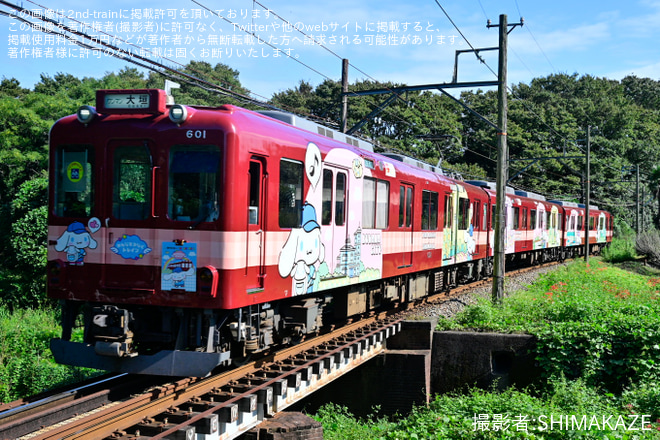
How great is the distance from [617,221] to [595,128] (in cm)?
1056

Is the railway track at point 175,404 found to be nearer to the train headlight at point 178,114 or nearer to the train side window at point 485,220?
the train headlight at point 178,114

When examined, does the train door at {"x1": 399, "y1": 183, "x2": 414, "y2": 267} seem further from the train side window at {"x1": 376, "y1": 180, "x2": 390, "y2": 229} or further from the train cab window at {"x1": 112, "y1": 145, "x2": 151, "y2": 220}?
the train cab window at {"x1": 112, "y1": 145, "x2": 151, "y2": 220}

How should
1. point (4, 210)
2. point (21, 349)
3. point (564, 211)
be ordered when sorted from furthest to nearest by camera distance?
point (564, 211) → point (4, 210) → point (21, 349)

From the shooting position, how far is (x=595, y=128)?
58.5 m

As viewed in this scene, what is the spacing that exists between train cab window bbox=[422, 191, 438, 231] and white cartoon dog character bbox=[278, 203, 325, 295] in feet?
18.5

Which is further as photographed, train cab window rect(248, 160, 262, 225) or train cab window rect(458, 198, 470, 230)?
train cab window rect(458, 198, 470, 230)

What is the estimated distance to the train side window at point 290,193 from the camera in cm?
803

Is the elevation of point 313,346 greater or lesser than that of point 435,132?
lesser

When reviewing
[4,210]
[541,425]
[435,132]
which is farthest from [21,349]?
[435,132]

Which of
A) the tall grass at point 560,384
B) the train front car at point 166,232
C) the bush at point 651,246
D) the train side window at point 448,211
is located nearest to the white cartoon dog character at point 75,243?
the train front car at point 166,232

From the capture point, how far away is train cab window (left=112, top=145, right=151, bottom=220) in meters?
7.21

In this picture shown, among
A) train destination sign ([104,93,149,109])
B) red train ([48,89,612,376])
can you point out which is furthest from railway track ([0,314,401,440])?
train destination sign ([104,93,149,109])

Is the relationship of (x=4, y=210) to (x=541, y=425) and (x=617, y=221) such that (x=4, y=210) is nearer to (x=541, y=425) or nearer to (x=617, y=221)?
(x=541, y=425)

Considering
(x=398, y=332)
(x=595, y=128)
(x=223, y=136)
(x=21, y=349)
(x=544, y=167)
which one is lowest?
(x=21, y=349)
